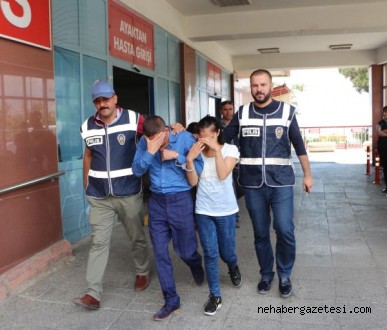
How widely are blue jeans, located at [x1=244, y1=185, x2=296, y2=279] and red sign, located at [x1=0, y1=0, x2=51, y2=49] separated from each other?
2420 mm

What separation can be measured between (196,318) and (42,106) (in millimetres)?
2536

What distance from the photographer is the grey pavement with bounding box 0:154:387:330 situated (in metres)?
3.21

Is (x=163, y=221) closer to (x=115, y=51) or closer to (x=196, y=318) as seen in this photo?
(x=196, y=318)

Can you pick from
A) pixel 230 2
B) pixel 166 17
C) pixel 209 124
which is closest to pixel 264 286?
pixel 209 124

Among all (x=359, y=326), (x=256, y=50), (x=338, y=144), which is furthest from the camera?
(x=338, y=144)

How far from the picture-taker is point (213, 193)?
3355 millimetres

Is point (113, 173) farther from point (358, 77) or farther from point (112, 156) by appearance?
point (358, 77)

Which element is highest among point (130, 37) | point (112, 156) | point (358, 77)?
point (358, 77)

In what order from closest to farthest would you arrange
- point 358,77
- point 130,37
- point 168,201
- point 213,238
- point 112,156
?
1. point 168,201
2. point 213,238
3. point 112,156
4. point 130,37
5. point 358,77

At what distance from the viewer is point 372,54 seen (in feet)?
48.6

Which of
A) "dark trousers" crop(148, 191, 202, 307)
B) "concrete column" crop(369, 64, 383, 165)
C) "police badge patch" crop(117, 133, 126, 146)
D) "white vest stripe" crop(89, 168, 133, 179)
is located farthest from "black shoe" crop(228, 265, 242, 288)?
"concrete column" crop(369, 64, 383, 165)

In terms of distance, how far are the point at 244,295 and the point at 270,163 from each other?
1076mm

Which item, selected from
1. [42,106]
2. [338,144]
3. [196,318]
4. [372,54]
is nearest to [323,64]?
[372,54]

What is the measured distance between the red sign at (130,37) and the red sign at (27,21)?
1.84m
